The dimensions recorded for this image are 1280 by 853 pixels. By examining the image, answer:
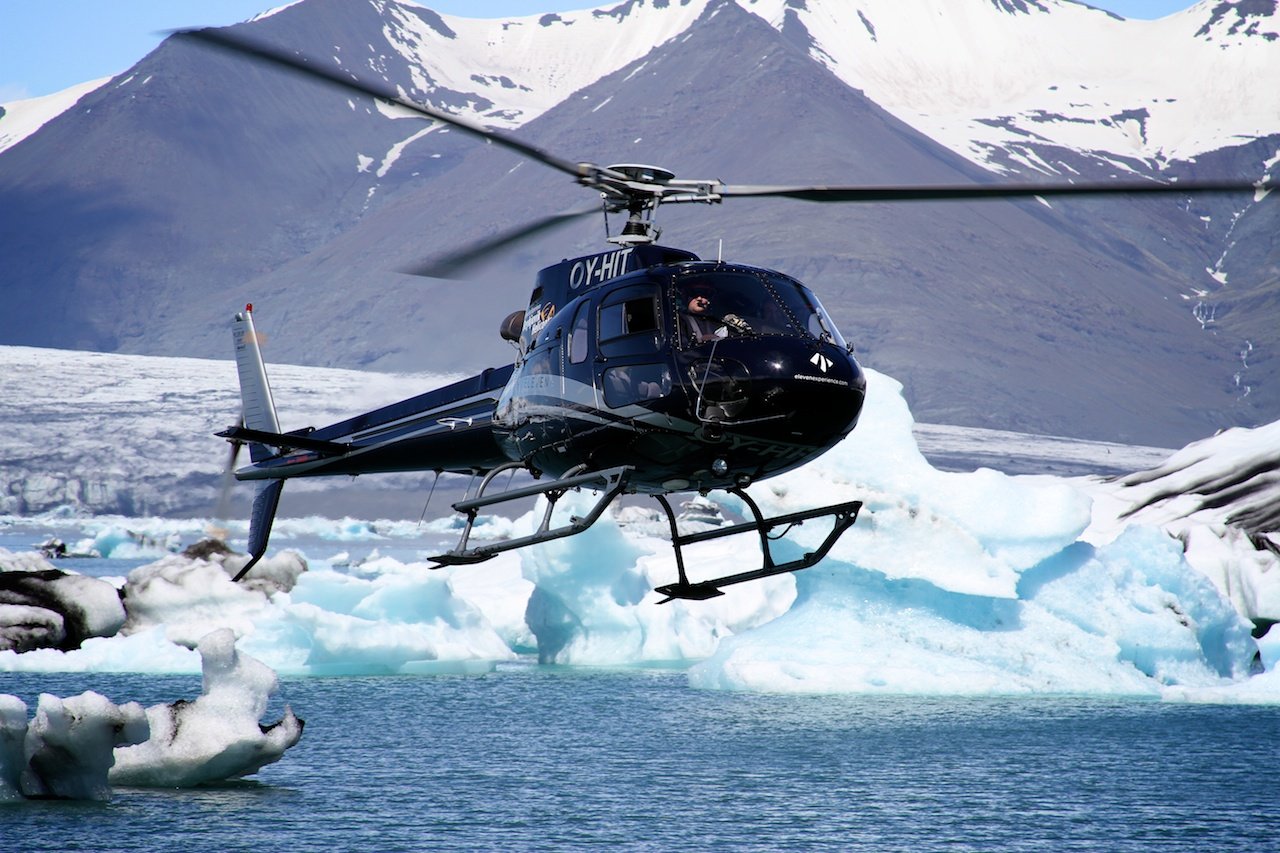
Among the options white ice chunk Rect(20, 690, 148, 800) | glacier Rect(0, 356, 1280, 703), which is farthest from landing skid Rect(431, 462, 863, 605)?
glacier Rect(0, 356, 1280, 703)

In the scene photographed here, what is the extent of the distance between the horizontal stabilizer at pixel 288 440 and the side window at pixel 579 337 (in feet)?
12.4

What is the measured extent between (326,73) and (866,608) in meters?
18.9

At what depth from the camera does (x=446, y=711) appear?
→ 2944 cm

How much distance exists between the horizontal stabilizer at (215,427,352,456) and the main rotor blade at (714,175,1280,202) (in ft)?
19.1

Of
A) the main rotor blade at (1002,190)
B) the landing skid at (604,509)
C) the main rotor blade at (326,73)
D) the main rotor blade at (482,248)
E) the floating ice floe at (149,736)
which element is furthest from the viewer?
the floating ice floe at (149,736)

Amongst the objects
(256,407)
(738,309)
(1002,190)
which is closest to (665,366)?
(738,309)

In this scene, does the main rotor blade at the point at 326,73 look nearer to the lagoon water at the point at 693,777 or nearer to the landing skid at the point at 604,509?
the landing skid at the point at 604,509

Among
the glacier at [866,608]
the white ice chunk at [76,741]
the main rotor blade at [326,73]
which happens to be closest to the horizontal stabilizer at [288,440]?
the white ice chunk at [76,741]

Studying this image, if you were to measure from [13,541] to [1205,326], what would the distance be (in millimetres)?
162137

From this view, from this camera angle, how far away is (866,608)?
26.8 m

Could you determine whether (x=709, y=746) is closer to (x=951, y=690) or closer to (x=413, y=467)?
(x=951, y=690)

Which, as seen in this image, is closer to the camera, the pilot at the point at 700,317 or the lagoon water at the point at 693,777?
the pilot at the point at 700,317

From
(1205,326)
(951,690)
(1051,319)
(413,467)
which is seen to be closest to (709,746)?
(951,690)

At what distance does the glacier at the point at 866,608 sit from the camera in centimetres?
2561
